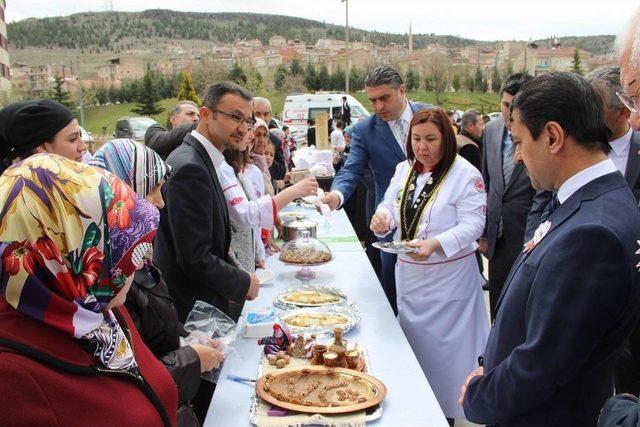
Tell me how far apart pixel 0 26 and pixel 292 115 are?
33.8m

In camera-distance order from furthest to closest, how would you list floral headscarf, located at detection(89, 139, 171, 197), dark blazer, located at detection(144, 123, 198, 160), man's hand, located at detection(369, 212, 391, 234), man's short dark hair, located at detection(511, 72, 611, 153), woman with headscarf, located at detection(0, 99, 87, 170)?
1. dark blazer, located at detection(144, 123, 198, 160)
2. man's hand, located at detection(369, 212, 391, 234)
3. woman with headscarf, located at detection(0, 99, 87, 170)
4. floral headscarf, located at detection(89, 139, 171, 197)
5. man's short dark hair, located at detection(511, 72, 611, 153)

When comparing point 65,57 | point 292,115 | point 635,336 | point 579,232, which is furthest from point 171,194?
point 65,57

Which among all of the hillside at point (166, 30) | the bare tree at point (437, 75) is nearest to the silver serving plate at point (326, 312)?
the bare tree at point (437, 75)

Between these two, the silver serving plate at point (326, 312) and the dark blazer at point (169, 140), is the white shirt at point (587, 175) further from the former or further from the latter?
the dark blazer at point (169, 140)

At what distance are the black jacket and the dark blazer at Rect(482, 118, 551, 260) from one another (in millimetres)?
2076

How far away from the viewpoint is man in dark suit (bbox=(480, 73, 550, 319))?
3.18 meters

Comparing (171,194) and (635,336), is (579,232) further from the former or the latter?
(171,194)

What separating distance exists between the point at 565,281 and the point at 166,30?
141118 mm

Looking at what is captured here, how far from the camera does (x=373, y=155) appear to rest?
3717mm

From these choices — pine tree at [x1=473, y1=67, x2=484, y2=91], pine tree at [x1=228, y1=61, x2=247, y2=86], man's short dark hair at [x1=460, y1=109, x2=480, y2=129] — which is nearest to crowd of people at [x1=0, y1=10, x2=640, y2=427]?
man's short dark hair at [x1=460, y1=109, x2=480, y2=129]

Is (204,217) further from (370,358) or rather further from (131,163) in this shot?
(370,358)

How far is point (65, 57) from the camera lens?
107625mm

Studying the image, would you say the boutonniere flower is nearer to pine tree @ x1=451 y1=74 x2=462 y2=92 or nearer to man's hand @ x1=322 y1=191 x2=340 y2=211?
man's hand @ x1=322 y1=191 x2=340 y2=211

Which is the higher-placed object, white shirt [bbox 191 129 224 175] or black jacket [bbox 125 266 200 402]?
white shirt [bbox 191 129 224 175]
